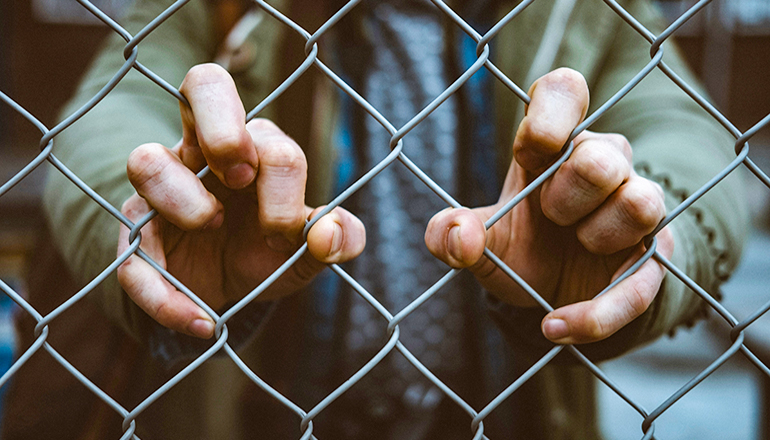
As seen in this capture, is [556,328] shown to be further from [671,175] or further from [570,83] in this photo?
[671,175]

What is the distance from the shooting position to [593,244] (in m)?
0.48

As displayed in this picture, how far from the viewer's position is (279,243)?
507 mm

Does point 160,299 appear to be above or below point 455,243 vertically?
below

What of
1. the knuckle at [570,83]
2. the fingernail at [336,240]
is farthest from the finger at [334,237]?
the knuckle at [570,83]

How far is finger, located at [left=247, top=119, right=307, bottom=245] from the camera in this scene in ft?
1.45

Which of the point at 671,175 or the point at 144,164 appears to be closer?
the point at 144,164

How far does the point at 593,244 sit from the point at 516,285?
0.10m

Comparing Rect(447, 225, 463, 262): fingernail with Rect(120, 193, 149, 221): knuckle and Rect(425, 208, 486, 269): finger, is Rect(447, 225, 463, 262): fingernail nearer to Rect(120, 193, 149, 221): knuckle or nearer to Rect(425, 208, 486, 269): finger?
Rect(425, 208, 486, 269): finger

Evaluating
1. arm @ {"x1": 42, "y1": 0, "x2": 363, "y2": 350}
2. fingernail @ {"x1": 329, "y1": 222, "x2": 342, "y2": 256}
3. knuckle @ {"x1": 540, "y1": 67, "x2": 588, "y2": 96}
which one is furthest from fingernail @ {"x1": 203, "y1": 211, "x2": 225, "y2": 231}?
knuckle @ {"x1": 540, "y1": 67, "x2": 588, "y2": 96}

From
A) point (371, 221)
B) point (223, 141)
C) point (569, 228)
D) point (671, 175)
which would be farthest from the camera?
point (371, 221)

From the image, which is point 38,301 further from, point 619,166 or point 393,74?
point 619,166

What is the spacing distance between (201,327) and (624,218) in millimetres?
396

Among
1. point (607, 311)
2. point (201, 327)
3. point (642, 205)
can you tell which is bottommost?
point (201, 327)

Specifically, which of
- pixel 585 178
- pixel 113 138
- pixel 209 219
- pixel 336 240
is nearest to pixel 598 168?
pixel 585 178
